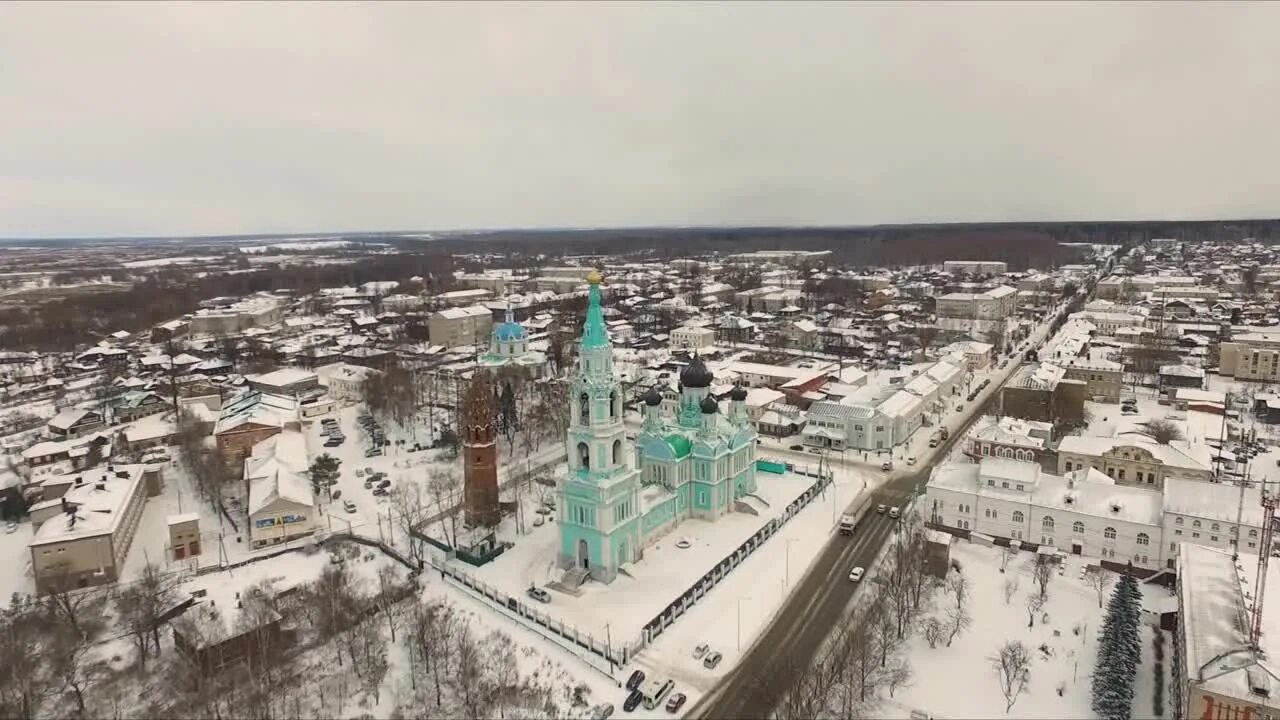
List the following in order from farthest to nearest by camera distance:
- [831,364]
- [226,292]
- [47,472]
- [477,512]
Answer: [226,292], [831,364], [47,472], [477,512]

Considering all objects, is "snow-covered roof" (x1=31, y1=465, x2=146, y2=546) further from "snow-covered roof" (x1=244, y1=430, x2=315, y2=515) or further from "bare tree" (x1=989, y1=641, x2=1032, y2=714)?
"bare tree" (x1=989, y1=641, x2=1032, y2=714)

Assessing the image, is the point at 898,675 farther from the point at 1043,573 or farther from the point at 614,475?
the point at 614,475

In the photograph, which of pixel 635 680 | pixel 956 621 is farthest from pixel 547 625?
pixel 956 621

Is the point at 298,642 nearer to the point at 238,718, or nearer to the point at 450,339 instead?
the point at 238,718

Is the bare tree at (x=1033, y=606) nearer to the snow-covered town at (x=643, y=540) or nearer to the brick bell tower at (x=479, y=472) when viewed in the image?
the snow-covered town at (x=643, y=540)

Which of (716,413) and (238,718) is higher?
(716,413)

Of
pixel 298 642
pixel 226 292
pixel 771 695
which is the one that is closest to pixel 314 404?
pixel 298 642

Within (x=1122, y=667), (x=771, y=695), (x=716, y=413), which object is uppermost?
(x=716, y=413)
